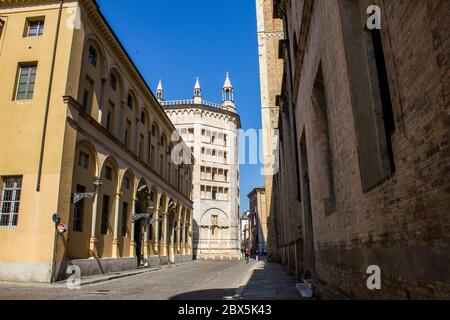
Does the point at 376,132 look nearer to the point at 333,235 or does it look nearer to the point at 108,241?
the point at 333,235

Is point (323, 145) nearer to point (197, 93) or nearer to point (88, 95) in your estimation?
point (88, 95)

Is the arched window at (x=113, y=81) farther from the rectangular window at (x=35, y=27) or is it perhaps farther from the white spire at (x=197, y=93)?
the white spire at (x=197, y=93)

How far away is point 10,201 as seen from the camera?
14211 millimetres

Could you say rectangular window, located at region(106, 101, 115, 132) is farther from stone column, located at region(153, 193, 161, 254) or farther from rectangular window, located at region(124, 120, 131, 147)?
stone column, located at region(153, 193, 161, 254)

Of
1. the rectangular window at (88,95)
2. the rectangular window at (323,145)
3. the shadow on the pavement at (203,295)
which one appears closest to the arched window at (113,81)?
the rectangular window at (88,95)

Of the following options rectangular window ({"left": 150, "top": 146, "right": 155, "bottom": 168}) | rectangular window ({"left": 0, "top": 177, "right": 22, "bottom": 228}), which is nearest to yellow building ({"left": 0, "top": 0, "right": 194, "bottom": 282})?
rectangular window ({"left": 0, "top": 177, "right": 22, "bottom": 228})

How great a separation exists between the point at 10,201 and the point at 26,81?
5397 millimetres

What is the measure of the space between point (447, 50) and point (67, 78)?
15467mm

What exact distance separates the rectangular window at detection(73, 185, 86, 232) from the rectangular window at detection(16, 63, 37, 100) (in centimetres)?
460

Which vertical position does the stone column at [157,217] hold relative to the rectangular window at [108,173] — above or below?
below

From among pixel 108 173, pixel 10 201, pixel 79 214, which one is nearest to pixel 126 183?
pixel 108 173

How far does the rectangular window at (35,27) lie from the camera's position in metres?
16.6

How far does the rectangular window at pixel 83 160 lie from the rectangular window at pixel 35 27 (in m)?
5.89

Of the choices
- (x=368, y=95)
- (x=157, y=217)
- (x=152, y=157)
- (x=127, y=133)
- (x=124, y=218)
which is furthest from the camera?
(x=152, y=157)
